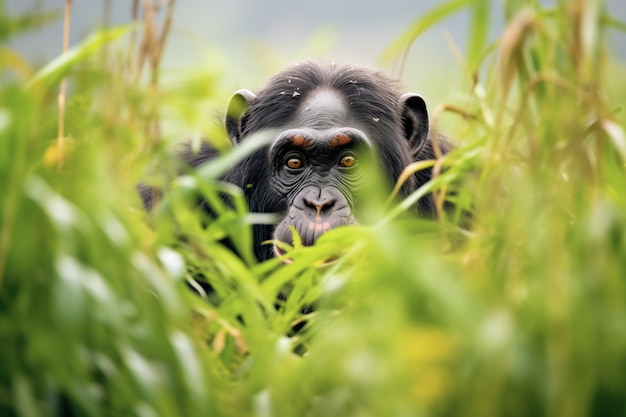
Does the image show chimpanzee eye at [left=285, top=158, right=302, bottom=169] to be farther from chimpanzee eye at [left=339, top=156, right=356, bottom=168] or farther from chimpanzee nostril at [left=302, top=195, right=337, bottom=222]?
chimpanzee nostril at [left=302, top=195, right=337, bottom=222]

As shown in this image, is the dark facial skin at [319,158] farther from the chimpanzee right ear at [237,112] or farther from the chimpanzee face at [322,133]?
the chimpanzee right ear at [237,112]

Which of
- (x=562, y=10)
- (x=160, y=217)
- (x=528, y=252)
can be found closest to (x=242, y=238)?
(x=160, y=217)

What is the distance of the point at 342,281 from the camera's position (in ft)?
8.98

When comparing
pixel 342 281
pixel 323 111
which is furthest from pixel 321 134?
pixel 342 281

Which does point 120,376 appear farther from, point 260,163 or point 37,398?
point 260,163

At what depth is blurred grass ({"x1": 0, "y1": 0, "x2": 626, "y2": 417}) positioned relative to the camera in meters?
2.18

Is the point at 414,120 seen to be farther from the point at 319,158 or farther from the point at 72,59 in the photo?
the point at 72,59

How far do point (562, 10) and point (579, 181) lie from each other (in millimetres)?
467

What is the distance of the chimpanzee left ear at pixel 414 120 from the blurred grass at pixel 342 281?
3070mm

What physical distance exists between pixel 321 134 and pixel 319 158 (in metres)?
0.14

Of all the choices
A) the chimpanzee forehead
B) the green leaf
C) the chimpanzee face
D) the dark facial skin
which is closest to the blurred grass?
the green leaf

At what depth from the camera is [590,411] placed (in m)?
2.21

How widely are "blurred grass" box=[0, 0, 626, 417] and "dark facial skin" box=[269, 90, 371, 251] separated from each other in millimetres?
2344

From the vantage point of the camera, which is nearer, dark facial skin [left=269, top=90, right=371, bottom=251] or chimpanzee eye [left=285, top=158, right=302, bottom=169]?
dark facial skin [left=269, top=90, right=371, bottom=251]
